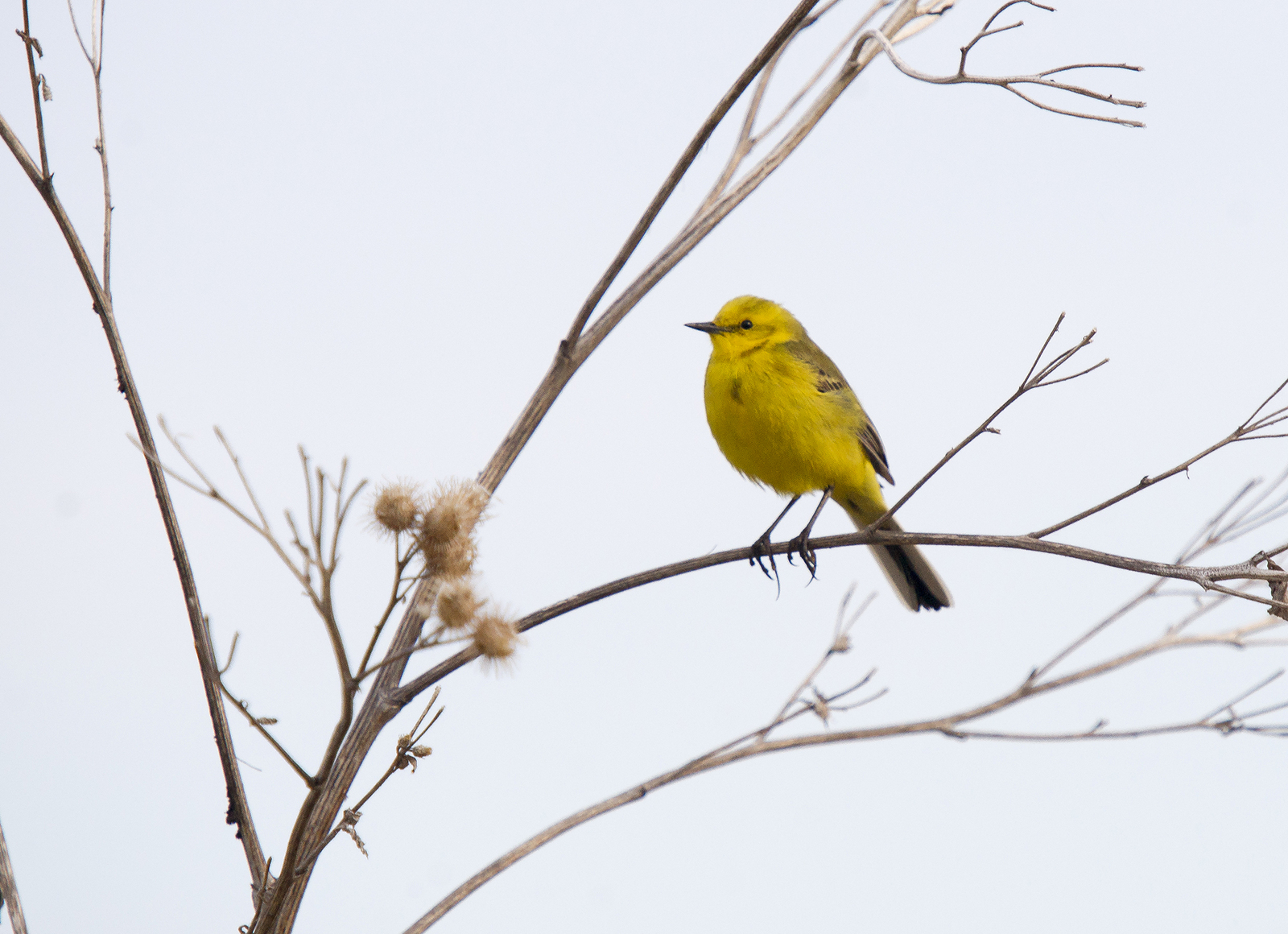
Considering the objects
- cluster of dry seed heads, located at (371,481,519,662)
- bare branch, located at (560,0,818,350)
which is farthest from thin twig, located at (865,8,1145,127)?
cluster of dry seed heads, located at (371,481,519,662)

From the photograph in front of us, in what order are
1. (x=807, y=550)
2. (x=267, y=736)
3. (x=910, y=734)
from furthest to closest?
(x=807, y=550) < (x=910, y=734) < (x=267, y=736)

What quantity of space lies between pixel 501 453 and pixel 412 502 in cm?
50

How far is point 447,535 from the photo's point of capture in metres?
1.12

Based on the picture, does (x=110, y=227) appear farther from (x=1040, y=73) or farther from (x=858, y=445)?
(x=858, y=445)

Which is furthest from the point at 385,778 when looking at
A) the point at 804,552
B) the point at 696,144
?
the point at 804,552

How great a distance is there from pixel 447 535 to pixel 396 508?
6cm

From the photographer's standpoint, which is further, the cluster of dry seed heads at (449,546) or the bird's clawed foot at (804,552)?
the bird's clawed foot at (804,552)

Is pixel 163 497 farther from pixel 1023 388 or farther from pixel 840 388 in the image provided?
pixel 840 388

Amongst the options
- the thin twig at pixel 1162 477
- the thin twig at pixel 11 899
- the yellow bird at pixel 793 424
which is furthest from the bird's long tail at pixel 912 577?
the thin twig at pixel 11 899

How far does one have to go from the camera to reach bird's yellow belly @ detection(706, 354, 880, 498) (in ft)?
8.20

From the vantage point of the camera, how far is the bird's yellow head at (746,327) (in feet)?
8.80

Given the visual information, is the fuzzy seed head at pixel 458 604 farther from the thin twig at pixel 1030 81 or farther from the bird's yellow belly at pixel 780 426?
the bird's yellow belly at pixel 780 426

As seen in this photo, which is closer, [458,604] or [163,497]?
[458,604]

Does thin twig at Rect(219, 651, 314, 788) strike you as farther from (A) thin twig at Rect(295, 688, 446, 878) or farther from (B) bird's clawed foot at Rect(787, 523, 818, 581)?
(B) bird's clawed foot at Rect(787, 523, 818, 581)
